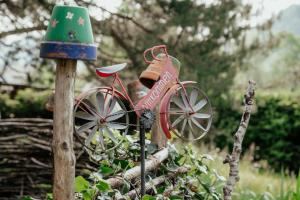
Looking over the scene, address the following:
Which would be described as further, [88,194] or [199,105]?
[199,105]

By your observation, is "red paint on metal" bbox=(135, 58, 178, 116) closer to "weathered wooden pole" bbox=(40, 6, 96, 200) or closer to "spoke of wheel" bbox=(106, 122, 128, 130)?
"spoke of wheel" bbox=(106, 122, 128, 130)

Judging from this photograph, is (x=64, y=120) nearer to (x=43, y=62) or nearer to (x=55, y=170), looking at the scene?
(x=55, y=170)

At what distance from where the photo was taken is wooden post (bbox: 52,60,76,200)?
2172 mm

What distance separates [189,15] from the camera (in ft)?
26.9

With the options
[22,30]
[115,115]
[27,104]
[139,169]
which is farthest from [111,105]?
[27,104]

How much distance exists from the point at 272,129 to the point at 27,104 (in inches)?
165

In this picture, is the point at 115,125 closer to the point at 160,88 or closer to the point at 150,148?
the point at 160,88

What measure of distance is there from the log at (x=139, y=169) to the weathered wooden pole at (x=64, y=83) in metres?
0.59

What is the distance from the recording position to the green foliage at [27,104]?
9343mm

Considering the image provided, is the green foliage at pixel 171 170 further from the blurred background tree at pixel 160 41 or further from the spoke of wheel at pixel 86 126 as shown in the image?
the blurred background tree at pixel 160 41

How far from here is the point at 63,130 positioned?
2.18m

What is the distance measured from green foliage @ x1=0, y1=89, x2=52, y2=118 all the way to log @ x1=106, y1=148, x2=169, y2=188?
600 centimetres

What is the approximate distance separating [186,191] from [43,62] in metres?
5.43

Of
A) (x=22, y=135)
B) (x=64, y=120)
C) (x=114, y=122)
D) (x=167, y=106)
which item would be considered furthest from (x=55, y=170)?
(x=22, y=135)
